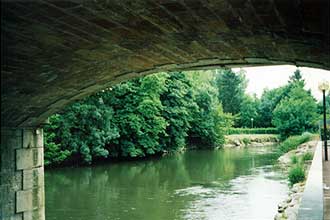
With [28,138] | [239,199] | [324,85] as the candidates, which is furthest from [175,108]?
[28,138]

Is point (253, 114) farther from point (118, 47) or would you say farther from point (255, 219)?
point (118, 47)

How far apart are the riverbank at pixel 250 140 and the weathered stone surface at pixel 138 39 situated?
38.4 metres

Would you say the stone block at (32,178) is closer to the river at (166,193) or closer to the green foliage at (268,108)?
the river at (166,193)

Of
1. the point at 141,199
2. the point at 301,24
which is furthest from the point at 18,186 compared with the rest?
the point at 141,199

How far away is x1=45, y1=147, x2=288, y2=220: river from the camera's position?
38.5 ft

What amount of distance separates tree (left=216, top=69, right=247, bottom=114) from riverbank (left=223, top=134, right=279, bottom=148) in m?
15.7

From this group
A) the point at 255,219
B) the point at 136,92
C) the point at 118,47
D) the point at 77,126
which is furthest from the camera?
the point at 136,92

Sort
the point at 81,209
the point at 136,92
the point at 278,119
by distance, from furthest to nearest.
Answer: the point at 278,119
the point at 136,92
the point at 81,209

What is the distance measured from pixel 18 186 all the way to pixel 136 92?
68.3ft

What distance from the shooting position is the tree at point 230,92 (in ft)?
213

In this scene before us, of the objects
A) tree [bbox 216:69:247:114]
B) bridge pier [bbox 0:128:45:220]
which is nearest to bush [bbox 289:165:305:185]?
bridge pier [bbox 0:128:45:220]

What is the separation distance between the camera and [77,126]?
23.8 meters

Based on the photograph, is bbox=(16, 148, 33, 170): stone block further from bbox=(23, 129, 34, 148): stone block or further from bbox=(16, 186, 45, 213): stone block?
bbox=(16, 186, 45, 213): stone block

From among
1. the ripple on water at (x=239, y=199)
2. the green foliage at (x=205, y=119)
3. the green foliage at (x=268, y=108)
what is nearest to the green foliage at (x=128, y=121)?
the green foliage at (x=205, y=119)
